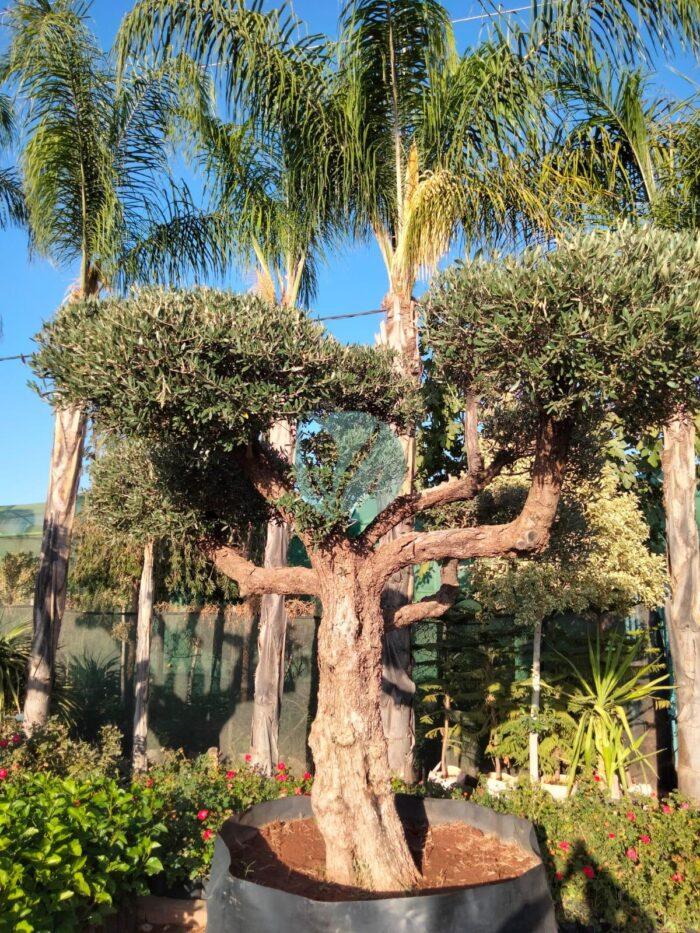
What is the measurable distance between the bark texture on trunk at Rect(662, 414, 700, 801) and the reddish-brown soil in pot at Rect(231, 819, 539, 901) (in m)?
2.92

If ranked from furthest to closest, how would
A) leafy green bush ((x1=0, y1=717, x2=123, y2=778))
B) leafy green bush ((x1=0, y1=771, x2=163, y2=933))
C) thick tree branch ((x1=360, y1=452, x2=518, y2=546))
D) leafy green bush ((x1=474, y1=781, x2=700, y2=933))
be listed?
leafy green bush ((x1=0, y1=717, x2=123, y2=778)) < leafy green bush ((x1=474, y1=781, x2=700, y2=933)) < thick tree branch ((x1=360, y1=452, x2=518, y2=546)) < leafy green bush ((x1=0, y1=771, x2=163, y2=933))

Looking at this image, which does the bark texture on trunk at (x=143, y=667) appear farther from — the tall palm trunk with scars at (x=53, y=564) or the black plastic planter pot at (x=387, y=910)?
the black plastic planter pot at (x=387, y=910)

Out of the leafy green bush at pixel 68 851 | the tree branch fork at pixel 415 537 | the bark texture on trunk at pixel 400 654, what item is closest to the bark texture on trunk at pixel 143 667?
the bark texture on trunk at pixel 400 654

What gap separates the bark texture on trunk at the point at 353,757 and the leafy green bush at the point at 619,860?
5.49ft

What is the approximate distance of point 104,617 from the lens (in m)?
9.26

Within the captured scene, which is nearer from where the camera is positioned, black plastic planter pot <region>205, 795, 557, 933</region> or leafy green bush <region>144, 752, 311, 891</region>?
black plastic planter pot <region>205, 795, 557, 933</region>

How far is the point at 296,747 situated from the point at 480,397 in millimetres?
5862

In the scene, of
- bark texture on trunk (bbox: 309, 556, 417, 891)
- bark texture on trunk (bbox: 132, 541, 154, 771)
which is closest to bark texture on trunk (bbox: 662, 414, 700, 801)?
bark texture on trunk (bbox: 309, 556, 417, 891)

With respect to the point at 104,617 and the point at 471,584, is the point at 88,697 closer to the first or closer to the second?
the point at 104,617

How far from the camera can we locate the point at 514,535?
4.08 metres

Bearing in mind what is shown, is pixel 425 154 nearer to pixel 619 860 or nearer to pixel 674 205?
pixel 674 205

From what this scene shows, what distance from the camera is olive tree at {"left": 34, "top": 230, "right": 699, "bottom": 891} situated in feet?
10.8

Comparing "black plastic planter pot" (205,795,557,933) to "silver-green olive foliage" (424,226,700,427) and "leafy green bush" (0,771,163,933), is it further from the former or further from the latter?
"silver-green olive foliage" (424,226,700,427)

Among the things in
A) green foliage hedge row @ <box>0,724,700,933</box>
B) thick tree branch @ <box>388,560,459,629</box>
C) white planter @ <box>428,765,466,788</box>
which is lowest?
white planter @ <box>428,765,466,788</box>
